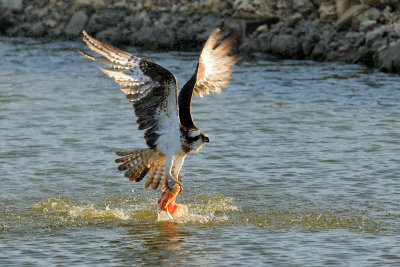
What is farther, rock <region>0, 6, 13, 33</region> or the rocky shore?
rock <region>0, 6, 13, 33</region>

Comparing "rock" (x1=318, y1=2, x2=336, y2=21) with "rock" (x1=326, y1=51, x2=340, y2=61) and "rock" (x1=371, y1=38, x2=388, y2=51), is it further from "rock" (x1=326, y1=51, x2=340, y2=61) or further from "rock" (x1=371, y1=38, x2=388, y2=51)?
"rock" (x1=371, y1=38, x2=388, y2=51)

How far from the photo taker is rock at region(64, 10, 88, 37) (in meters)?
29.5

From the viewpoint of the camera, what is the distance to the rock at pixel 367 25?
2317 centimetres

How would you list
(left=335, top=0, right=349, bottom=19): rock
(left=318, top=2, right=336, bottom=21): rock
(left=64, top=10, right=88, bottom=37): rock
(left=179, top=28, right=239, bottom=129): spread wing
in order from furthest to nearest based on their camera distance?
(left=64, top=10, right=88, bottom=37): rock
(left=318, top=2, right=336, bottom=21): rock
(left=335, top=0, right=349, bottom=19): rock
(left=179, top=28, right=239, bottom=129): spread wing

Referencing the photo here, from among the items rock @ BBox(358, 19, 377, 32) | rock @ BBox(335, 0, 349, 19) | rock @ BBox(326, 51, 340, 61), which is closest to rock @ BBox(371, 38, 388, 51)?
rock @ BBox(326, 51, 340, 61)

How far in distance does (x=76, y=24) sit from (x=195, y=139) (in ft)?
70.6

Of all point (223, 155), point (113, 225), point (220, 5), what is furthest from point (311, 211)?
point (220, 5)

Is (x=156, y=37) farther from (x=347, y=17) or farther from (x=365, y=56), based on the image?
(x=365, y=56)

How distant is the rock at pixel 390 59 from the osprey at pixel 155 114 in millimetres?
11176

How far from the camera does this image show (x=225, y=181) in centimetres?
1101

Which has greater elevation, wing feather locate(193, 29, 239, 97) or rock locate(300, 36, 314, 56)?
wing feather locate(193, 29, 239, 97)

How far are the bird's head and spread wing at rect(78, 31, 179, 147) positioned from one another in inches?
8.0

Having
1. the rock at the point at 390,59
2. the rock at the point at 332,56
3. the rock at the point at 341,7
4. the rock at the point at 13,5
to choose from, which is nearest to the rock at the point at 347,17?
the rock at the point at 341,7

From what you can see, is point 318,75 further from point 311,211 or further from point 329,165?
point 311,211
